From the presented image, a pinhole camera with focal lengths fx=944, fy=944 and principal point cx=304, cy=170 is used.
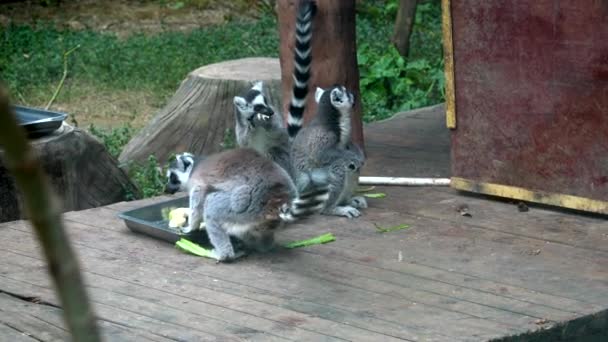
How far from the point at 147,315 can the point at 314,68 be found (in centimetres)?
202

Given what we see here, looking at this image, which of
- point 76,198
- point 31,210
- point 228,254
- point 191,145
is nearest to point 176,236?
point 228,254

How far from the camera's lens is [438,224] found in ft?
12.8

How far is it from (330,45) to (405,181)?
75cm

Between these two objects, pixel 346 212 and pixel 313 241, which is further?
pixel 346 212

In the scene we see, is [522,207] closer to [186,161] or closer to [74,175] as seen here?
[186,161]

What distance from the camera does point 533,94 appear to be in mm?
3945

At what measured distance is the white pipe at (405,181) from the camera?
4492 millimetres

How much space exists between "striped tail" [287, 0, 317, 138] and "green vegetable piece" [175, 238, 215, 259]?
1.11 meters

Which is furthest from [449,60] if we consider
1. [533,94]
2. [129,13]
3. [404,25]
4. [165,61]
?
[129,13]

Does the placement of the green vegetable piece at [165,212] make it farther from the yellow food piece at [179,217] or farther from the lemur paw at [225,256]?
the lemur paw at [225,256]

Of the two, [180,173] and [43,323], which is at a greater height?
[180,173]

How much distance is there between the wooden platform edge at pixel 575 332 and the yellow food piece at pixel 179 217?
5.08ft

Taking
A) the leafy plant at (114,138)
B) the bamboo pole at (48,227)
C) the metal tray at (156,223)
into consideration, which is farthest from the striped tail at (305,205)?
the leafy plant at (114,138)

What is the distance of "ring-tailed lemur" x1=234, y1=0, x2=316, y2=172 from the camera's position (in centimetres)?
435
